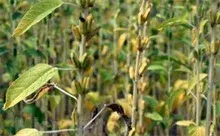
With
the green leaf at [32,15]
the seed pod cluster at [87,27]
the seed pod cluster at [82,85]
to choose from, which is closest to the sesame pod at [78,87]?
the seed pod cluster at [82,85]

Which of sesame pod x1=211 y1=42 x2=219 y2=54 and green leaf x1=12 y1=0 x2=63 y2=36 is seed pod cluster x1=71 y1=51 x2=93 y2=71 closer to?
green leaf x1=12 y1=0 x2=63 y2=36

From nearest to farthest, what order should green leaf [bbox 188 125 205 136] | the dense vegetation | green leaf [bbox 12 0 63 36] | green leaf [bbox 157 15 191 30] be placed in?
green leaf [bbox 12 0 63 36] < the dense vegetation < green leaf [bbox 157 15 191 30] < green leaf [bbox 188 125 205 136]

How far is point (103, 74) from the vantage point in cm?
362

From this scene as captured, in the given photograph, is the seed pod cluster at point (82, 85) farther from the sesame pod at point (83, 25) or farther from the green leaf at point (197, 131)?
the green leaf at point (197, 131)

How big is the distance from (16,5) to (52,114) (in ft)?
2.21

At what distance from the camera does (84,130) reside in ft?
4.61

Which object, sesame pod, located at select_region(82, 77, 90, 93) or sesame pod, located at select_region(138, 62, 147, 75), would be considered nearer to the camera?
sesame pod, located at select_region(82, 77, 90, 93)

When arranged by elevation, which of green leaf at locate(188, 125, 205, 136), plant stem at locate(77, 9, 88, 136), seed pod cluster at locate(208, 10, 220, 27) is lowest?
green leaf at locate(188, 125, 205, 136)

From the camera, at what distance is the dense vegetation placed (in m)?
1.38

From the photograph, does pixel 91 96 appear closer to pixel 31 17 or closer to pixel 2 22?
pixel 2 22

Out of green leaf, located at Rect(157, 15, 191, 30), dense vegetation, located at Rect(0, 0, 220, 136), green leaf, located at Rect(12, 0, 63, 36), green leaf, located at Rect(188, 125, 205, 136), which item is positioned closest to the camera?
green leaf, located at Rect(12, 0, 63, 36)

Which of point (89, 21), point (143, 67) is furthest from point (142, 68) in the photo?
point (89, 21)

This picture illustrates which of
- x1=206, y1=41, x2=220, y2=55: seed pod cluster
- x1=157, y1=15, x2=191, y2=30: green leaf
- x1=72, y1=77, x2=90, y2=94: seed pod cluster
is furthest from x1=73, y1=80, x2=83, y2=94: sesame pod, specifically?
x1=206, y1=41, x2=220, y2=55: seed pod cluster

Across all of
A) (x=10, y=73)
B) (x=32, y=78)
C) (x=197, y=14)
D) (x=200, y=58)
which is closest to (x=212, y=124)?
(x=200, y=58)
